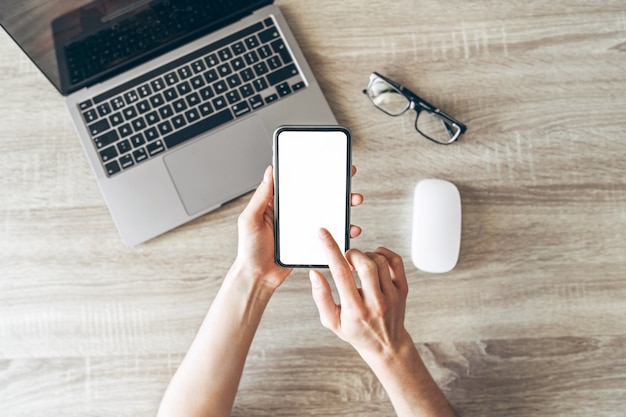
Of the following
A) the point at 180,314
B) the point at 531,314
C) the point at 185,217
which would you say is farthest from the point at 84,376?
the point at 531,314

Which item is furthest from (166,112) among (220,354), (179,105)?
(220,354)

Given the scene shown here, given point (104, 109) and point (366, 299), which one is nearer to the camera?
point (366, 299)

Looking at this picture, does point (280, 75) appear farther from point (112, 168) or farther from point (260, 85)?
point (112, 168)

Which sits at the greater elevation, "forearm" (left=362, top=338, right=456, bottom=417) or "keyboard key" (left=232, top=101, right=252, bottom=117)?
"keyboard key" (left=232, top=101, right=252, bottom=117)

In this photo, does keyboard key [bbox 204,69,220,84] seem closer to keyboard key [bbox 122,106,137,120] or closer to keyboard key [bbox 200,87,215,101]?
keyboard key [bbox 200,87,215,101]

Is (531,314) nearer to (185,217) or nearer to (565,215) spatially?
(565,215)

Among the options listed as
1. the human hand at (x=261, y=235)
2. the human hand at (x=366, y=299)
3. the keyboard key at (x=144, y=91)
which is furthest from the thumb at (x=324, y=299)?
the keyboard key at (x=144, y=91)

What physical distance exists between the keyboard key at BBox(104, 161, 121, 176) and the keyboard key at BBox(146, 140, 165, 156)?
0.18 ft

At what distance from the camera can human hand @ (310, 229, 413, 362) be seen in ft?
2.17

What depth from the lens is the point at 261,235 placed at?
77cm

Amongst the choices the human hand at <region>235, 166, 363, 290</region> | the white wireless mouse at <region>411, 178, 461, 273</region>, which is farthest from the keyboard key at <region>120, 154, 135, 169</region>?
the white wireless mouse at <region>411, 178, 461, 273</region>

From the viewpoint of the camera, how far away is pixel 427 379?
75cm

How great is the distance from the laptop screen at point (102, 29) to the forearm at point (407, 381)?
0.58 metres

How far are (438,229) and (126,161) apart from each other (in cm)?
50
